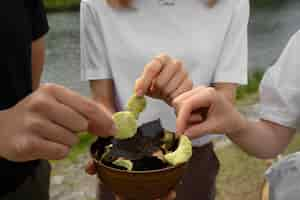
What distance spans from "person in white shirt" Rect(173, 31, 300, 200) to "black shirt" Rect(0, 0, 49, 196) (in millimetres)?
501

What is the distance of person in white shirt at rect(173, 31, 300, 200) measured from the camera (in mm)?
954

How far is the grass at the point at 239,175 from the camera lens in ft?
7.77

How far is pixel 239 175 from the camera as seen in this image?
2.51m

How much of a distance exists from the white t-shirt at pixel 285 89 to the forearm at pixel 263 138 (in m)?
0.03

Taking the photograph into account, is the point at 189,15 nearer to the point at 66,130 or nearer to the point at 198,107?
the point at 198,107

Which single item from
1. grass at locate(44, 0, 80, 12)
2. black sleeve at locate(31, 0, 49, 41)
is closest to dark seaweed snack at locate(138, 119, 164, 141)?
black sleeve at locate(31, 0, 49, 41)

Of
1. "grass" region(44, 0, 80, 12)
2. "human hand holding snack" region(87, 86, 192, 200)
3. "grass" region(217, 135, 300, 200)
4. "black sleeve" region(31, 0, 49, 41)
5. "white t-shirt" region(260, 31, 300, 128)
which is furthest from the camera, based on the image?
"grass" region(44, 0, 80, 12)

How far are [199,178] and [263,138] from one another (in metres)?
0.31

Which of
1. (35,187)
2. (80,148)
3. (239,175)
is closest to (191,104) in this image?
(35,187)

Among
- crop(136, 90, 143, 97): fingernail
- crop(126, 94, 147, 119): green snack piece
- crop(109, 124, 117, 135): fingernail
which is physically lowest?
crop(126, 94, 147, 119): green snack piece

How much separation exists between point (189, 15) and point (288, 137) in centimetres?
46

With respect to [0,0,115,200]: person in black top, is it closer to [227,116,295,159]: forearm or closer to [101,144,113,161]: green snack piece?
[101,144,113,161]: green snack piece

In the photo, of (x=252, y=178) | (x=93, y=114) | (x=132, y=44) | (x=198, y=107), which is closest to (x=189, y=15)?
(x=132, y=44)

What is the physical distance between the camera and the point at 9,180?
3.91ft
